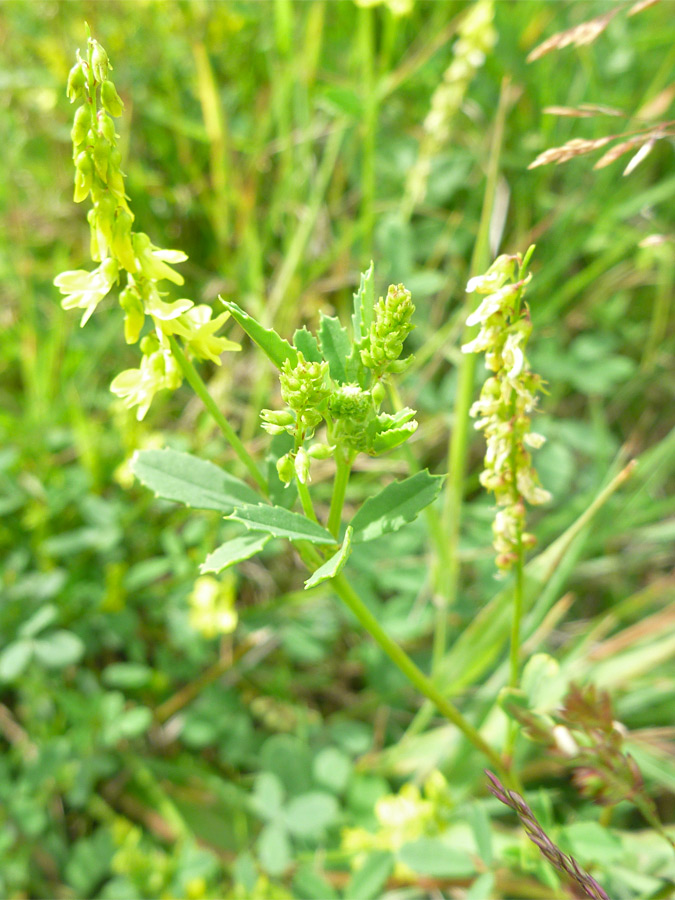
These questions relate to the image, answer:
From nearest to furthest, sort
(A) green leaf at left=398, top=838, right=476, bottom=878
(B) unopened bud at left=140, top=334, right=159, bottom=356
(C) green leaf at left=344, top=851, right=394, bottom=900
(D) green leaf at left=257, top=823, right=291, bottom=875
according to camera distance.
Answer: (B) unopened bud at left=140, top=334, right=159, bottom=356, (A) green leaf at left=398, top=838, right=476, bottom=878, (C) green leaf at left=344, top=851, right=394, bottom=900, (D) green leaf at left=257, top=823, right=291, bottom=875

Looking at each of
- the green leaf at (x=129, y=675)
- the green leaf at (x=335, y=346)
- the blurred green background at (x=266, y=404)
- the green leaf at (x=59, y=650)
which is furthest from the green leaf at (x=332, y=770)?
the green leaf at (x=335, y=346)

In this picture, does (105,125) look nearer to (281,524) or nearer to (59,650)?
(281,524)

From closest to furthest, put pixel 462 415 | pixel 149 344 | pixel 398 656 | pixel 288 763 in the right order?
1. pixel 149 344
2. pixel 398 656
3. pixel 462 415
4. pixel 288 763

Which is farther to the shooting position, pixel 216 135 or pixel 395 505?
pixel 216 135

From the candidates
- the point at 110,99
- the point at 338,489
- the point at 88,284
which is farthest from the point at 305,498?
the point at 110,99

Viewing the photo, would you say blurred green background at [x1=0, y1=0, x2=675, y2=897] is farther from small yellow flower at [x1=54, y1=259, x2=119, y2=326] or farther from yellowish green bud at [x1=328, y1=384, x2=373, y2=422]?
small yellow flower at [x1=54, y1=259, x2=119, y2=326]

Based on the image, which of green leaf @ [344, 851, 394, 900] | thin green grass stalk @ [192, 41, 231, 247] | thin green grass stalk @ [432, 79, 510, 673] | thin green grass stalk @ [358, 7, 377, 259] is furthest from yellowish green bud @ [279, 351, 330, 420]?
thin green grass stalk @ [192, 41, 231, 247]
